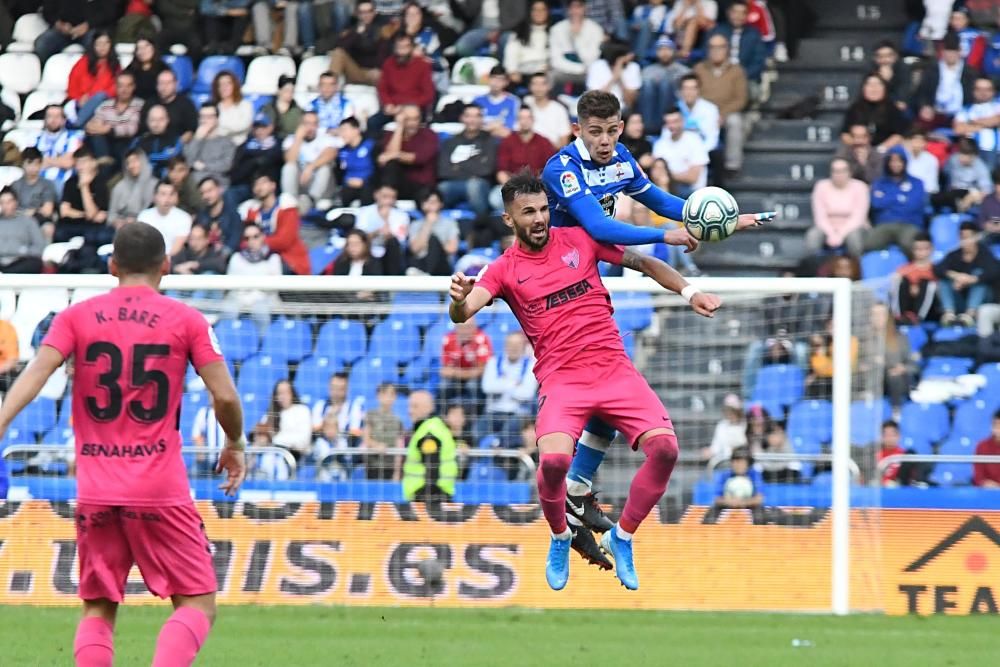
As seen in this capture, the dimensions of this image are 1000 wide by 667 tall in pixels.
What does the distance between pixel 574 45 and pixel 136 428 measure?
41.3 feet

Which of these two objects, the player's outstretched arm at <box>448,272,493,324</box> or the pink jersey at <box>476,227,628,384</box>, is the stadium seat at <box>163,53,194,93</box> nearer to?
the pink jersey at <box>476,227,628,384</box>

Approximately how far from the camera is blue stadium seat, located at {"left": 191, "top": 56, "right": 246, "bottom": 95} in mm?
19594

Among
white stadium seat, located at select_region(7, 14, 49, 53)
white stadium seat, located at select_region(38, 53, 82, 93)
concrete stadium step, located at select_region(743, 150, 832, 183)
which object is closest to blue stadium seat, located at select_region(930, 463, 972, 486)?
concrete stadium step, located at select_region(743, 150, 832, 183)

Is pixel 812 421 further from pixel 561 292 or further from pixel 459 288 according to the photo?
pixel 459 288

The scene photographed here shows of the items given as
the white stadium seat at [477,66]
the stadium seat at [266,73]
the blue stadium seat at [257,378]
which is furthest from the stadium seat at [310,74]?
the blue stadium seat at [257,378]

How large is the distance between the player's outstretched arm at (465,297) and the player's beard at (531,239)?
1.14 ft

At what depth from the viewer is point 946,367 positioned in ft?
51.9

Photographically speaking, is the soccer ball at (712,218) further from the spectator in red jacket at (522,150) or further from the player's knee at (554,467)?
the spectator in red jacket at (522,150)

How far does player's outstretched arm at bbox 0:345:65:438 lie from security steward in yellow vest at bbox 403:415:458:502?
6.99 m

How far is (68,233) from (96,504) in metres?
11.5

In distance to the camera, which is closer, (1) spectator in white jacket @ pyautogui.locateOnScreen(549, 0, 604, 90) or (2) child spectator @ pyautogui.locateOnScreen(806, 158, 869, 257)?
(2) child spectator @ pyautogui.locateOnScreen(806, 158, 869, 257)

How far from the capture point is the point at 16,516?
13688 mm

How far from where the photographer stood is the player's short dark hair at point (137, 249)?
7.02 metres

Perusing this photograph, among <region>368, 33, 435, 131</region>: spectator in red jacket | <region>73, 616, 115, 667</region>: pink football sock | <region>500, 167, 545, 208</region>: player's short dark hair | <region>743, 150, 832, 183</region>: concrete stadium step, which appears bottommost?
<region>73, 616, 115, 667</region>: pink football sock
